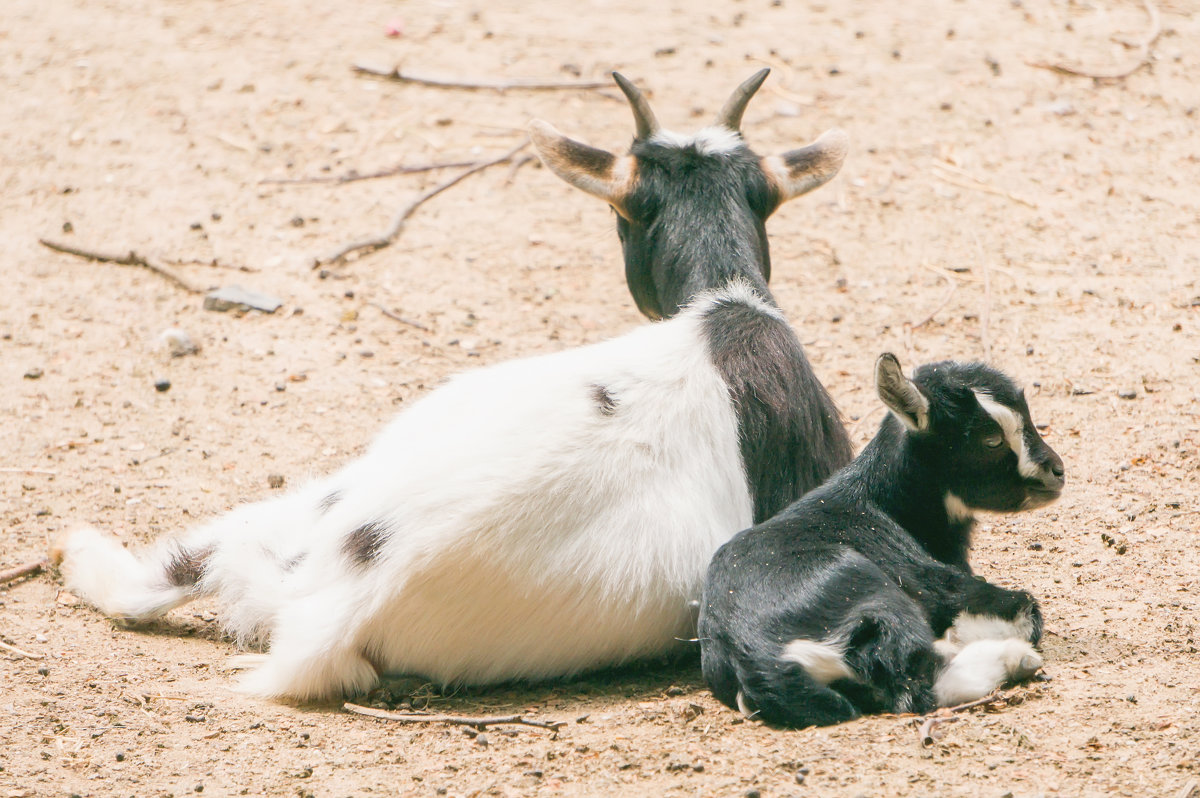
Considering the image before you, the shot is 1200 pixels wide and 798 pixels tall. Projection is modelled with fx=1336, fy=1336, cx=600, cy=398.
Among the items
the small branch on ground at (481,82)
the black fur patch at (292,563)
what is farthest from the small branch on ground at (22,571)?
the small branch on ground at (481,82)

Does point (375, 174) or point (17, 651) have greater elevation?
point (375, 174)

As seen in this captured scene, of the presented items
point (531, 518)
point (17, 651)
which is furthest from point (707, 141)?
point (17, 651)

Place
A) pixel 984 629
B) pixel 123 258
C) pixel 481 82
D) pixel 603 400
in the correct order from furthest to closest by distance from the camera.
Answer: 1. pixel 481 82
2. pixel 123 258
3. pixel 603 400
4. pixel 984 629

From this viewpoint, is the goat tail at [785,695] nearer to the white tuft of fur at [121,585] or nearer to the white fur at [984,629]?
the white fur at [984,629]

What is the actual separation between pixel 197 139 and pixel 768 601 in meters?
5.50

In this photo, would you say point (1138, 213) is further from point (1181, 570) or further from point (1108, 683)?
point (1108, 683)

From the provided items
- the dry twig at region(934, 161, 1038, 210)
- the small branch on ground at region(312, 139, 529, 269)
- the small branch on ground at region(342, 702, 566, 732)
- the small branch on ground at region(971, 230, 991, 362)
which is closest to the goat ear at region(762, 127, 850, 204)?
the small branch on ground at region(971, 230, 991, 362)

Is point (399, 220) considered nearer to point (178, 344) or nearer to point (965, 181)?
point (178, 344)

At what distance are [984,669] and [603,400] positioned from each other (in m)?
1.25

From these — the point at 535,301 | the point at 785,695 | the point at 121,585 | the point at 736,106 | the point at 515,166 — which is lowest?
the point at 121,585

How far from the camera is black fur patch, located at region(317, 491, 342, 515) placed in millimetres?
4016

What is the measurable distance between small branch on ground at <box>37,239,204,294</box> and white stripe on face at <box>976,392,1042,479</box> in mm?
4229

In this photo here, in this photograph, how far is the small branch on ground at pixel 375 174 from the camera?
24.0ft

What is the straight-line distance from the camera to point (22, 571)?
14.9 feet
